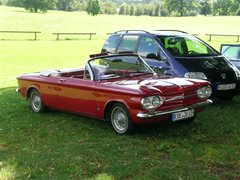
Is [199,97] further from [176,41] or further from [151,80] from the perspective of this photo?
[176,41]

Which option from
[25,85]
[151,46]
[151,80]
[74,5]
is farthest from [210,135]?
[74,5]

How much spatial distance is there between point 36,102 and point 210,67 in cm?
412

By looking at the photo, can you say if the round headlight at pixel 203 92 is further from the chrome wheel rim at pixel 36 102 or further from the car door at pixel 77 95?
the chrome wheel rim at pixel 36 102

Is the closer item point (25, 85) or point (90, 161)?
point (90, 161)

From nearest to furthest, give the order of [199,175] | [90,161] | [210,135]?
[199,175] → [90,161] → [210,135]

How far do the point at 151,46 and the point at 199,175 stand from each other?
524cm

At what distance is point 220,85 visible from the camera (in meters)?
9.28

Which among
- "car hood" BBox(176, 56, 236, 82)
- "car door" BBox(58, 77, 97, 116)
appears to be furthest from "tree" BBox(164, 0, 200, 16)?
"car door" BBox(58, 77, 97, 116)

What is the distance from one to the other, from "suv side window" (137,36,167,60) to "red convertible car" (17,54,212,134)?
133cm

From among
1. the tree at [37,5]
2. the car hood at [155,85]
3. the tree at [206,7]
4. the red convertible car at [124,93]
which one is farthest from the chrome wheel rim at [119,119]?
the tree at [206,7]

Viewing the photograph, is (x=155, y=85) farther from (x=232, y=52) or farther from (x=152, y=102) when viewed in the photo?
(x=232, y=52)

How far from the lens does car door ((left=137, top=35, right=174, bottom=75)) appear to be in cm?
945

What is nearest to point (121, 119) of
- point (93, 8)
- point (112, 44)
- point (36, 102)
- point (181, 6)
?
point (36, 102)

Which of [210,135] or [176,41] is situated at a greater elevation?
[176,41]
